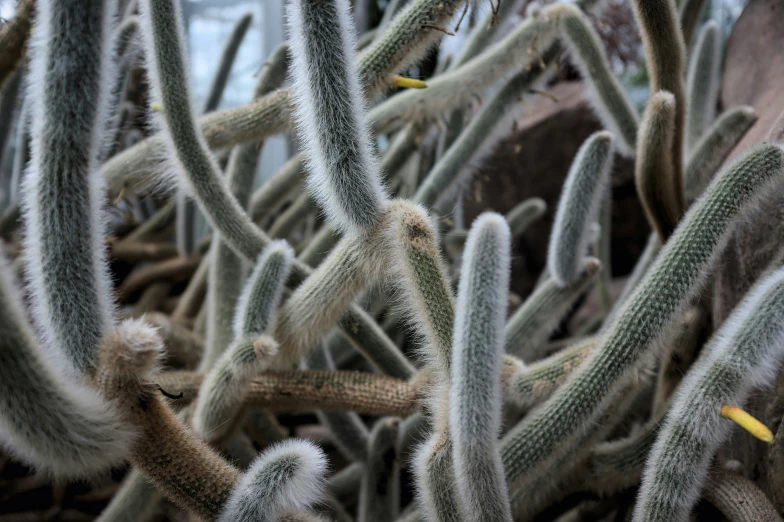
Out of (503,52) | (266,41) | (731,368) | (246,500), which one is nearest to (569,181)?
(503,52)

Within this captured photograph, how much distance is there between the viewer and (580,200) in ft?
3.86

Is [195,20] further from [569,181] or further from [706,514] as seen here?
[706,514]

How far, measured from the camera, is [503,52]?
1343 millimetres

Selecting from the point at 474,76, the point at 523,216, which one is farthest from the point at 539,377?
the point at 523,216

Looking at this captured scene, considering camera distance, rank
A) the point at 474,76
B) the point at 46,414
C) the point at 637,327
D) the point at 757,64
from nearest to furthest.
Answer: the point at 46,414, the point at 637,327, the point at 474,76, the point at 757,64

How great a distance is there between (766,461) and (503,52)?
0.89 m

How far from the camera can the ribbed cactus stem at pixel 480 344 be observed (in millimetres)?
683

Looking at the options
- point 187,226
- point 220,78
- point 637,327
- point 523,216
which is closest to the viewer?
point 637,327

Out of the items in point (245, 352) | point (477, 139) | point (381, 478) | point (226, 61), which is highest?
point (226, 61)

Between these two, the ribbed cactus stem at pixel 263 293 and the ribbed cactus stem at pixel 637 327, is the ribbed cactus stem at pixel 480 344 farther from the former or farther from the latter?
the ribbed cactus stem at pixel 263 293

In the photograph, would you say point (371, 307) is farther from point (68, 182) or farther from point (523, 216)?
point (68, 182)

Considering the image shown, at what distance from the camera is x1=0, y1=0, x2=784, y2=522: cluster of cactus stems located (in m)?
0.69

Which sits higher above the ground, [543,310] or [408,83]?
[408,83]

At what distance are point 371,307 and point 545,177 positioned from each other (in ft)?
3.65
